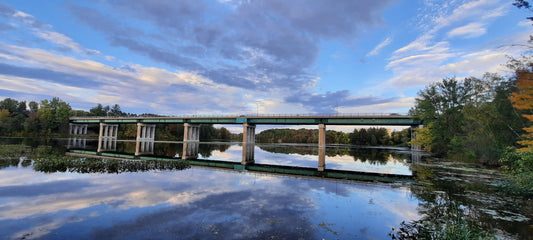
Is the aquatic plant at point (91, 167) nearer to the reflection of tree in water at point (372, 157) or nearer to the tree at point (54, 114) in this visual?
the reflection of tree in water at point (372, 157)

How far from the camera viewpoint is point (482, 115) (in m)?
34.2

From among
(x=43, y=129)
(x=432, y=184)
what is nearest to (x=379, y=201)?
(x=432, y=184)

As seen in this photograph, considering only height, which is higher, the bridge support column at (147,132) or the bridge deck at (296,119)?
the bridge deck at (296,119)

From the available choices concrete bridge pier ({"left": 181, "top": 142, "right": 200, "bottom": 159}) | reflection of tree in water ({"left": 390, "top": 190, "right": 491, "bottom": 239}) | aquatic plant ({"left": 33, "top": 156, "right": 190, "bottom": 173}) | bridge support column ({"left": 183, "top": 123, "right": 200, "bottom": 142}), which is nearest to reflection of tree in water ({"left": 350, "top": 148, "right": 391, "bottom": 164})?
reflection of tree in water ({"left": 390, "top": 190, "right": 491, "bottom": 239})

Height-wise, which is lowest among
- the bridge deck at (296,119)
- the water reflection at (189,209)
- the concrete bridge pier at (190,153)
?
the water reflection at (189,209)

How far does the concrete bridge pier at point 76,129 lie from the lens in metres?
142

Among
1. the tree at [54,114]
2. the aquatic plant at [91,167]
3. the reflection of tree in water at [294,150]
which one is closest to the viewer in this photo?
the aquatic plant at [91,167]

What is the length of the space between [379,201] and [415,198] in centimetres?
306

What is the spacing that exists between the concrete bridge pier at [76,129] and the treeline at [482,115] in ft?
595

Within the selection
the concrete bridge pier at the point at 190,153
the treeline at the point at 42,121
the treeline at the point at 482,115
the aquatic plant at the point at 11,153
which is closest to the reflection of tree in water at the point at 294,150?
the concrete bridge pier at the point at 190,153

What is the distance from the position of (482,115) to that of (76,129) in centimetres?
19044

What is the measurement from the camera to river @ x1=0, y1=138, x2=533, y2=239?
9336mm

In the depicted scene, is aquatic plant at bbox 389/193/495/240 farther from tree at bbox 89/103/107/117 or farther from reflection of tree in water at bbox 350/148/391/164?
tree at bbox 89/103/107/117

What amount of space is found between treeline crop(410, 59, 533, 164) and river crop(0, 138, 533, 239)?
20.8 feet
